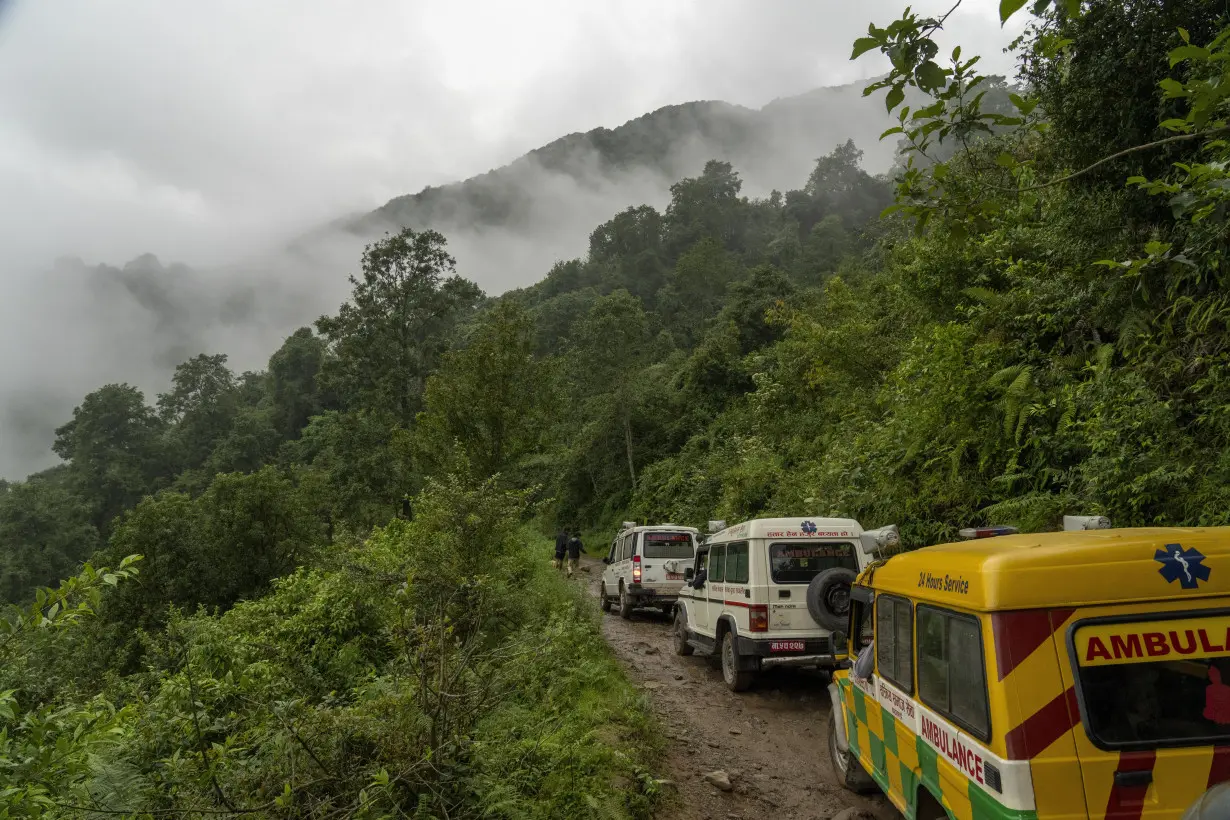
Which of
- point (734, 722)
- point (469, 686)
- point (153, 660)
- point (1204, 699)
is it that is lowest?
point (734, 722)

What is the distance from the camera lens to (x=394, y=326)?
34406mm

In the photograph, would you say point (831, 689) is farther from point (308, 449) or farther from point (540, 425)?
point (308, 449)

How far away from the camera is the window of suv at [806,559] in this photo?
7.94 meters

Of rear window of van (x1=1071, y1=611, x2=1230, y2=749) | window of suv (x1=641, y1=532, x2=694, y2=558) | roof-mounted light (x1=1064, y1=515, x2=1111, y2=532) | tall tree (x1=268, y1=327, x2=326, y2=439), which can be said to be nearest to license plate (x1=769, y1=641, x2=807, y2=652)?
roof-mounted light (x1=1064, y1=515, x2=1111, y2=532)

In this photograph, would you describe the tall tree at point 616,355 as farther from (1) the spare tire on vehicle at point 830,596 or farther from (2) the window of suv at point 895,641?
(2) the window of suv at point 895,641

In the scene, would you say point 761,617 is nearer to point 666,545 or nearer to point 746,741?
point 746,741

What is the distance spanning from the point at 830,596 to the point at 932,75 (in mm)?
5388

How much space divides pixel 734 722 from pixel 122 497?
73.1 m

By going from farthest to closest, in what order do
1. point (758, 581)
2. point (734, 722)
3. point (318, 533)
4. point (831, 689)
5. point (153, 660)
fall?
point (318, 533) < point (153, 660) < point (758, 581) < point (734, 722) < point (831, 689)

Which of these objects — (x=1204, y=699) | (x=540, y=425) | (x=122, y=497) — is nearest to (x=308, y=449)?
(x=122, y=497)

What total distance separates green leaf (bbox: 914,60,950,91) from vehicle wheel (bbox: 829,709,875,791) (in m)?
4.52

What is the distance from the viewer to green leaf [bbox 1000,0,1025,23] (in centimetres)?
257

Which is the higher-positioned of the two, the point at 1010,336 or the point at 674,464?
the point at 1010,336

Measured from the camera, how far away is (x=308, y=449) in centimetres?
5547
